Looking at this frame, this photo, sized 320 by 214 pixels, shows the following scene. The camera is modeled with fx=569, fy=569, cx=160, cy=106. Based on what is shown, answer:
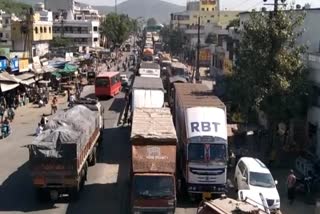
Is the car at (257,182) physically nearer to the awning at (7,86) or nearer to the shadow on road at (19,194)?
the shadow on road at (19,194)

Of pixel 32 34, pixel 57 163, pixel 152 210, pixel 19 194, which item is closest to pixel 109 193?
pixel 57 163

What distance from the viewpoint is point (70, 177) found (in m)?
20.2

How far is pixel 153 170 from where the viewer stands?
18.8 m

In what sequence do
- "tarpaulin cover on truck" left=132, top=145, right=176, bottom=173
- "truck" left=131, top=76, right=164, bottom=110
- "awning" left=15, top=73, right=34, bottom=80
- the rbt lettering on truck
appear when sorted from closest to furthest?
"tarpaulin cover on truck" left=132, top=145, right=176, bottom=173, the rbt lettering on truck, "truck" left=131, top=76, right=164, bottom=110, "awning" left=15, top=73, right=34, bottom=80

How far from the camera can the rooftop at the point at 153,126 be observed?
20328 millimetres

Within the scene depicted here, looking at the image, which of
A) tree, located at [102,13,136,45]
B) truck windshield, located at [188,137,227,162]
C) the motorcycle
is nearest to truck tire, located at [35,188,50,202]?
truck windshield, located at [188,137,227,162]

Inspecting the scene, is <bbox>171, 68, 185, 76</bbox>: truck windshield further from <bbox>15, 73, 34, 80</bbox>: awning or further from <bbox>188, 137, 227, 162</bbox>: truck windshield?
<bbox>188, 137, 227, 162</bbox>: truck windshield

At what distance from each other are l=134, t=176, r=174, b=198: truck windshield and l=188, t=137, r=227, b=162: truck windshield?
304 cm

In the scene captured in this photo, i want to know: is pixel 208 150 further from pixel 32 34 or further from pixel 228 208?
pixel 32 34

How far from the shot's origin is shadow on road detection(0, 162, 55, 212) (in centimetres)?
2003

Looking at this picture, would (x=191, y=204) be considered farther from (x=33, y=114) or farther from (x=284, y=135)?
(x=33, y=114)

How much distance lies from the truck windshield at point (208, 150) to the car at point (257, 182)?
1295 millimetres

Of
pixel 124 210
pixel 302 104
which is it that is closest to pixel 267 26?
pixel 302 104

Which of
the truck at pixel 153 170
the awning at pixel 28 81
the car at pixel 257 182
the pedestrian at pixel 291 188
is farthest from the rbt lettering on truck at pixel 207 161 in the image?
the awning at pixel 28 81
